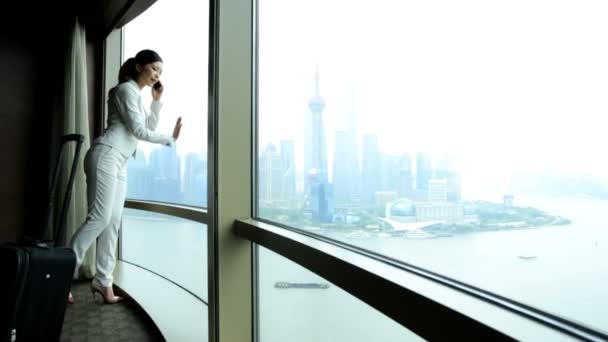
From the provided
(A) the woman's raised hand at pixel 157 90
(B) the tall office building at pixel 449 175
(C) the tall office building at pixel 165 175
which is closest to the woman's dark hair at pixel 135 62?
(A) the woman's raised hand at pixel 157 90

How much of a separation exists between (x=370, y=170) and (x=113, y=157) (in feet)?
5.87

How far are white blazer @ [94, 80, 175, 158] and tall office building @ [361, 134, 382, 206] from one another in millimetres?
1521

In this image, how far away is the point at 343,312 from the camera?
43.6 inches

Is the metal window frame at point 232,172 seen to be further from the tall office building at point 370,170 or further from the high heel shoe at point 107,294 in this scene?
the high heel shoe at point 107,294

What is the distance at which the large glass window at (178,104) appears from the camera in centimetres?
233

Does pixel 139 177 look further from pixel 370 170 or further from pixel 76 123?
pixel 370 170

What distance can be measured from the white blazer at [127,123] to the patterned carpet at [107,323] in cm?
88

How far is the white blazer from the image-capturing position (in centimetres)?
230

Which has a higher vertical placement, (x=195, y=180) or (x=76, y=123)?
(x=76, y=123)

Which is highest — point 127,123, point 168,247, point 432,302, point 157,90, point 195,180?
point 157,90

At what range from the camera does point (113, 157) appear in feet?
7.66

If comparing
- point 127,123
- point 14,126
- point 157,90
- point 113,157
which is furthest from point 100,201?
point 14,126

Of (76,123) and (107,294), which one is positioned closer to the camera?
(107,294)

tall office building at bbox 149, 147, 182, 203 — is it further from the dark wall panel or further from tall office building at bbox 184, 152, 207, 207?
the dark wall panel
